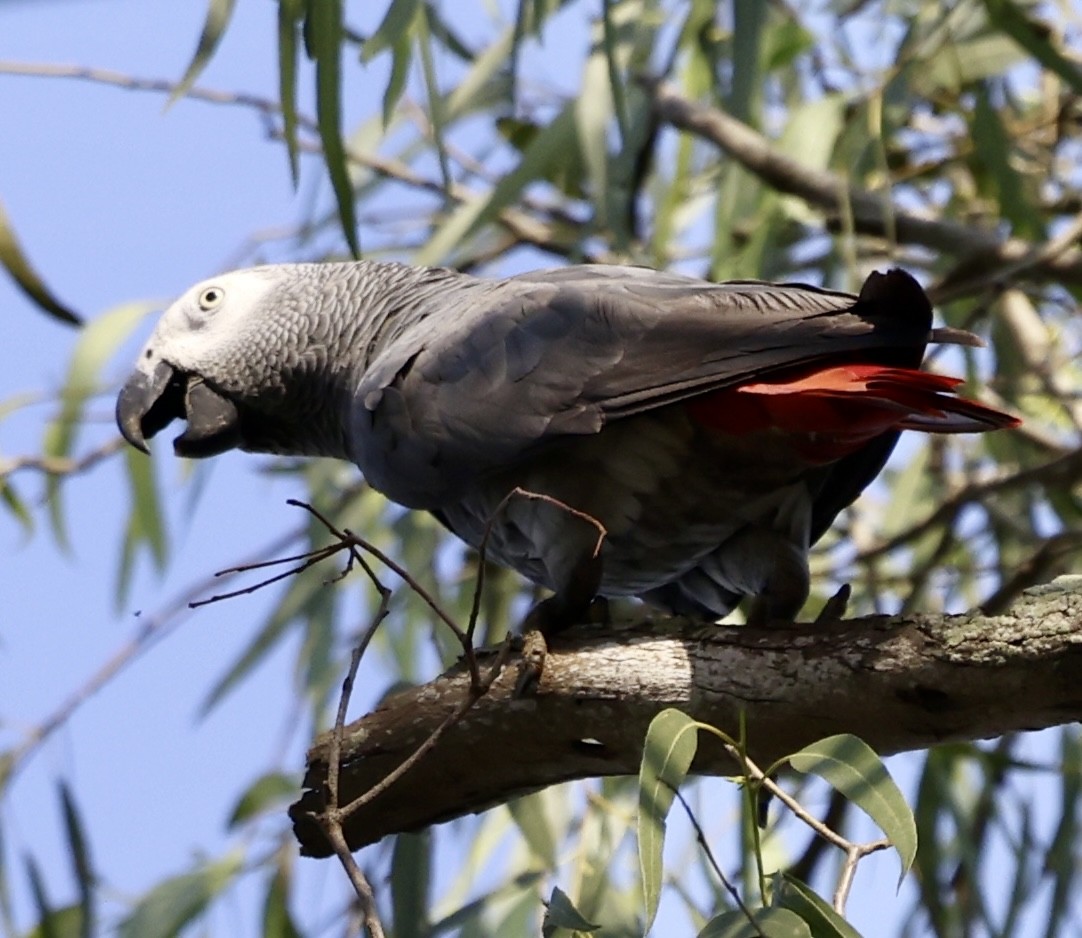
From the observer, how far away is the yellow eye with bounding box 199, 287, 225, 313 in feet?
7.32

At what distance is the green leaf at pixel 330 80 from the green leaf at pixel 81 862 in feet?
3.02

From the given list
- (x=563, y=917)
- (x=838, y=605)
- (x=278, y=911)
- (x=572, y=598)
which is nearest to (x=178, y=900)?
(x=278, y=911)

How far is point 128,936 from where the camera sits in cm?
239

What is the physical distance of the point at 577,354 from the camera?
1.81 meters

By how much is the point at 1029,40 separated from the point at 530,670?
129 cm

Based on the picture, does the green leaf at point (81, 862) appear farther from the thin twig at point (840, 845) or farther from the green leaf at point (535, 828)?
the thin twig at point (840, 845)

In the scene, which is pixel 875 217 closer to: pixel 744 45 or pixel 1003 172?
pixel 1003 172

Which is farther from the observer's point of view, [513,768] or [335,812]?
[513,768]

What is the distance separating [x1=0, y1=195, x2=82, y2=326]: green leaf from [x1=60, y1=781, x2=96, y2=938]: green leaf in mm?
669

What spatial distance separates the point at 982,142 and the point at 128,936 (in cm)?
178

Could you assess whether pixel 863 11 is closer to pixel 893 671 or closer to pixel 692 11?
pixel 692 11

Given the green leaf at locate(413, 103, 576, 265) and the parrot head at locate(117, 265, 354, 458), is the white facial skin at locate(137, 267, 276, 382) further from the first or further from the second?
the green leaf at locate(413, 103, 576, 265)

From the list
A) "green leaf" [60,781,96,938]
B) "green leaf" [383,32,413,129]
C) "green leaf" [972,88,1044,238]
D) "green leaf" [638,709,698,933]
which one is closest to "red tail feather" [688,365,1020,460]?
"green leaf" [638,709,698,933]

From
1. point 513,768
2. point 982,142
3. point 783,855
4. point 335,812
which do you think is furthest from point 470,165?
point 335,812
